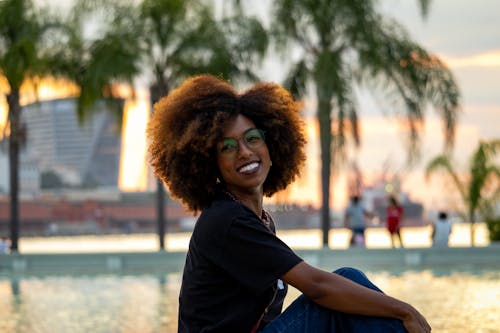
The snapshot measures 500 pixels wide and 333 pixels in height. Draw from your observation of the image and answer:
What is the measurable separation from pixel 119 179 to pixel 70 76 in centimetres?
14181

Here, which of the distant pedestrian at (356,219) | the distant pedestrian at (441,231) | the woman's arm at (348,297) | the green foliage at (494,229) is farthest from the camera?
the green foliage at (494,229)

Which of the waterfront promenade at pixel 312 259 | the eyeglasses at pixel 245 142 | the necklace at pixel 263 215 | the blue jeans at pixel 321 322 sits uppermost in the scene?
the eyeglasses at pixel 245 142

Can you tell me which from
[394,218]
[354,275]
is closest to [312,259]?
[394,218]

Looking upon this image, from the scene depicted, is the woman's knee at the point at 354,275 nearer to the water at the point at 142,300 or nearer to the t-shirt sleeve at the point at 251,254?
the t-shirt sleeve at the point at 251,254

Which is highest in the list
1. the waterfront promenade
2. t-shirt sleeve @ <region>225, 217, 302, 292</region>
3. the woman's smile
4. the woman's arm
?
the woman's smile

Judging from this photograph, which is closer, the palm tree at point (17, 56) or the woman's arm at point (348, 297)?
the woman's arm at point (348, 297)

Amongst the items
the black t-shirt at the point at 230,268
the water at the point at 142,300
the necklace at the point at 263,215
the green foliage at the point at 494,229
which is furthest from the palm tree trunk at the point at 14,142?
the black t-shirt at the point at 230,268

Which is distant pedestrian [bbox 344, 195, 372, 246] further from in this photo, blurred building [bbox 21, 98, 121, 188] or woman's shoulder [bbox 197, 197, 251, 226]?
blurred building [bbox 21, 98, 121, 188]

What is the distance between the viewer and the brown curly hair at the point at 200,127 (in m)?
3.85

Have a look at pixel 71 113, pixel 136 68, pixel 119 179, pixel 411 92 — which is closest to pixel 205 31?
pixel 136 68

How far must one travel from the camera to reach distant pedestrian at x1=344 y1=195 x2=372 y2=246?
938 inches

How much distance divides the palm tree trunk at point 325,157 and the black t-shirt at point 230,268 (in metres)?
21.0

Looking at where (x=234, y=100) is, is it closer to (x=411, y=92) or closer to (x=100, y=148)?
(x=411, y=92)

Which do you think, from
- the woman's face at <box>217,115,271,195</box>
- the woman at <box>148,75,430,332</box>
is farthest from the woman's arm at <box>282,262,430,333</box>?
the woman's face at <box>217,115,271,195</box>
